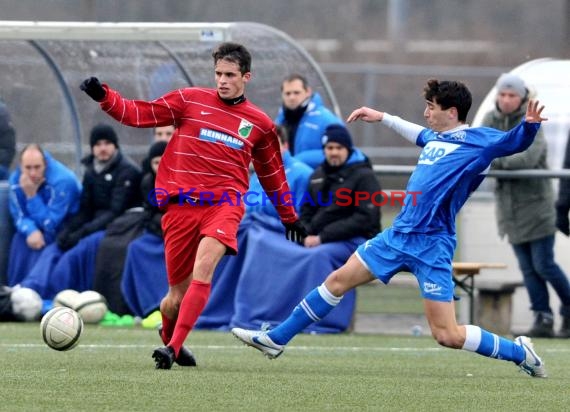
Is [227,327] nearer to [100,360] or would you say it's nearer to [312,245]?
[312,245]

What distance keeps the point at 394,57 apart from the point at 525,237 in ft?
48.0

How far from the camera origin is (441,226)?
332 inches

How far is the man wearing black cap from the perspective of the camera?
13.1 metres

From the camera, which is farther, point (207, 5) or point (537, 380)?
Answer: point (207, 5)

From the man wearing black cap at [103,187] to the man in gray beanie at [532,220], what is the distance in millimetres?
3195

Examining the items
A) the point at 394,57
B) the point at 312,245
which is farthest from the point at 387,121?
the point at 394,57

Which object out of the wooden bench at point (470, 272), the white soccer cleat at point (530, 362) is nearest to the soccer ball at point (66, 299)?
the wooden bench at point (470, 272)

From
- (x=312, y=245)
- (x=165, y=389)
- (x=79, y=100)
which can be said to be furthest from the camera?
(x=79, y=100)

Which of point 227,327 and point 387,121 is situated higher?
point 387,121

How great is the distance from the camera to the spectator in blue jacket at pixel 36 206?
43.3ft

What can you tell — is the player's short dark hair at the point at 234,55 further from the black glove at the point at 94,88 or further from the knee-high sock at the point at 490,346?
the knee-high sock at the point at 490,346

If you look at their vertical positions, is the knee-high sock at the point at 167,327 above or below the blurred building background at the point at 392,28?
below

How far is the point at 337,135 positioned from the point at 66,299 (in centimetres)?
264

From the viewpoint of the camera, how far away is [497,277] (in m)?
12.5
